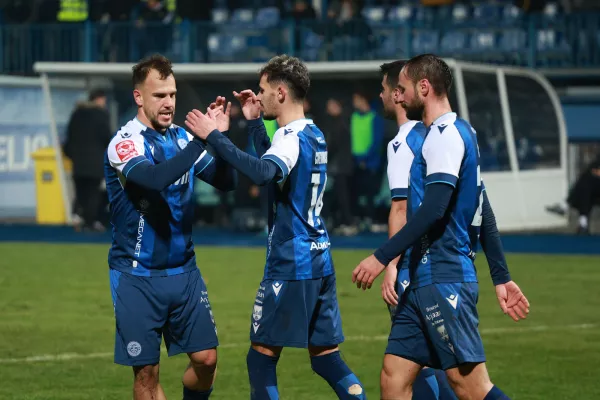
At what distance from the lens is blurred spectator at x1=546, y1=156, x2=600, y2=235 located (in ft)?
68.6

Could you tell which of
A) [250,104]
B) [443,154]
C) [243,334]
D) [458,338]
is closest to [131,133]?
[250,104]

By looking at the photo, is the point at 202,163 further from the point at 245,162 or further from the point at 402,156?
the point at 402,156

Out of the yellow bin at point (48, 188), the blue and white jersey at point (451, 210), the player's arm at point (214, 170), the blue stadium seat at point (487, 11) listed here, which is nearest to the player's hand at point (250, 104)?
the player's arm at point (214, 170)

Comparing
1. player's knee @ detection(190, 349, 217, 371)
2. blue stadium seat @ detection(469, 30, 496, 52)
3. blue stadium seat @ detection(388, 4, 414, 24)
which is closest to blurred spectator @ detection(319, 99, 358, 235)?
blue stadium seat @ detection(469, 30, 496, 52)

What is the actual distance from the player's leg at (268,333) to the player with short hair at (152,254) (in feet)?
0.81

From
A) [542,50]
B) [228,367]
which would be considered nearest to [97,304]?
[228,367]

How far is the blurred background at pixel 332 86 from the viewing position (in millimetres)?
21406

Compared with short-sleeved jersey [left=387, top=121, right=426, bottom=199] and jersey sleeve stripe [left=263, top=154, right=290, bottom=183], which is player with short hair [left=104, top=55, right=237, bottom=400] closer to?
jersey sleeve stripe [left=263, top=154, right=290, bottom=183]

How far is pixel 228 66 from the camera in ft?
73.2

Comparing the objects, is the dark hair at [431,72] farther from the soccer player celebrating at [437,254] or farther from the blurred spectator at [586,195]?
the blurred spectator at [586,195]

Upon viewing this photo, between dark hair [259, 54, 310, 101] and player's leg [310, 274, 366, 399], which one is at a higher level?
dark hair [259, 54, 310, 101]

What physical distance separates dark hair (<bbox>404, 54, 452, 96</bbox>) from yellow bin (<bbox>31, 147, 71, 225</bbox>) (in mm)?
18783

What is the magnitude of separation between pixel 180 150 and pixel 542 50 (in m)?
18.7

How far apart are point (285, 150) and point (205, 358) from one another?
3.84ft
